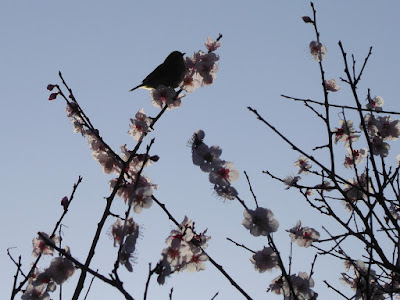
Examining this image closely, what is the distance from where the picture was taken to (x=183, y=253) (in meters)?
2.69

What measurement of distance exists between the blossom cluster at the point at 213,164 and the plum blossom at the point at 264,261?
77 cm

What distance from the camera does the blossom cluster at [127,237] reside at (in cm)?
242

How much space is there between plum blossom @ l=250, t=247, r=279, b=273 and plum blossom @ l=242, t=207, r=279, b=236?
1.56 feet

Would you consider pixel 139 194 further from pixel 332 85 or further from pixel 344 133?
pixel 332 85

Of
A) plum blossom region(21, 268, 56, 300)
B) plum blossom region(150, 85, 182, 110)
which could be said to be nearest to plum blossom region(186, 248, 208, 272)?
plum blossom region(21, 268, 56, 300)

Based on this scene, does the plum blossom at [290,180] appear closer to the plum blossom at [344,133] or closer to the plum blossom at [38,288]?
the plum blossom at [344,133]

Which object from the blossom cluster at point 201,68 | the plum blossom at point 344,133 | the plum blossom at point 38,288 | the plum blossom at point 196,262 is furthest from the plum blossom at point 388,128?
the plum blossom at point 38,288

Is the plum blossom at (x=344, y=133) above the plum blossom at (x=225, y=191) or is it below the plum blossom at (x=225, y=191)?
above

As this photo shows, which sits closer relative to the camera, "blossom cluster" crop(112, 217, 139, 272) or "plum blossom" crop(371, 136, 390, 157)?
"blossom cluster" crop(112, 217, 139, 272)

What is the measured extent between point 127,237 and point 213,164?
2.41ft

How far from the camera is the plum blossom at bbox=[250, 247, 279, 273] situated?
3.26 m

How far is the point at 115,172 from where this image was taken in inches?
136

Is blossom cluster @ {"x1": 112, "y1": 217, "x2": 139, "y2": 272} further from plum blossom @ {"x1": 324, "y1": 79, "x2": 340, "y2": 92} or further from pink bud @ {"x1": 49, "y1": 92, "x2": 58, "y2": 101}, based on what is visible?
plum blossom @ {"x1": 324, "y1": 79, "x2": 340, "y2": 92}

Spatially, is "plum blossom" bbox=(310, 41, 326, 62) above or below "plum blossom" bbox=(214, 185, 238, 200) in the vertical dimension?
above
